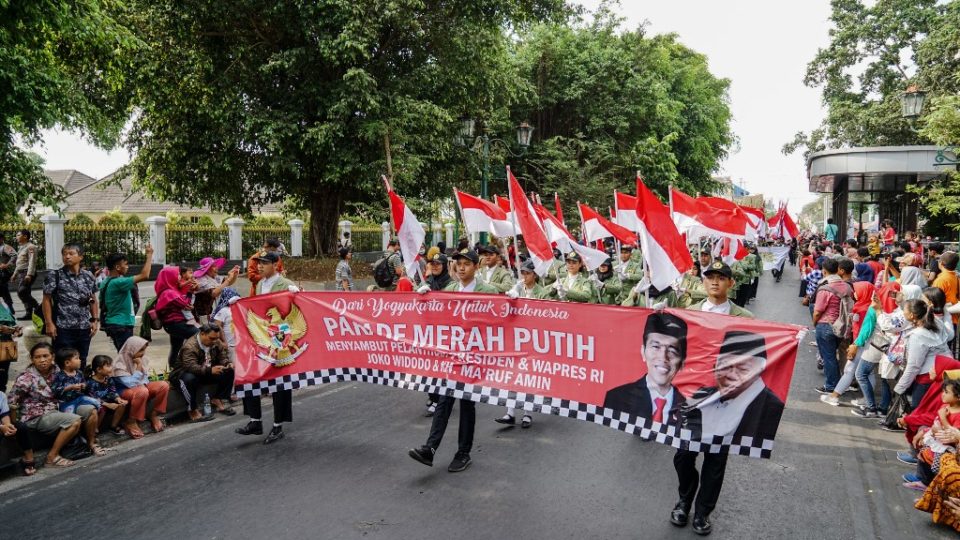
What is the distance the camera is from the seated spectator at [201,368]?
7.23m

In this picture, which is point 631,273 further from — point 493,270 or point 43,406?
point 43,406

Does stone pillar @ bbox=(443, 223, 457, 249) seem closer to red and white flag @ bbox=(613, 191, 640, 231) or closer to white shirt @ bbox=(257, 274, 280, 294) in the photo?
red and white flag @ bbox=(613, 191, 640, 231)

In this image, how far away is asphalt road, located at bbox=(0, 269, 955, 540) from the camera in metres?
4.53

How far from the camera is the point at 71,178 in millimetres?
55938

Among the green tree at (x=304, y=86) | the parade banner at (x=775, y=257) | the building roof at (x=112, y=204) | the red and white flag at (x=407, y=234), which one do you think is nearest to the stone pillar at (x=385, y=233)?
the green tree at (x=304, y=86)

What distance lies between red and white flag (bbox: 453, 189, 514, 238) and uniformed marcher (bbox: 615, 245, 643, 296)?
2.11 m

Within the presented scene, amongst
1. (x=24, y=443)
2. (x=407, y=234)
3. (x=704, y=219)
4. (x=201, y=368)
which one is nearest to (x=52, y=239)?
(x=201, y=368)

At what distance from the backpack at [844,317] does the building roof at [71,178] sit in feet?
197

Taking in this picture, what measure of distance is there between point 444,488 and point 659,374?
6.28ft

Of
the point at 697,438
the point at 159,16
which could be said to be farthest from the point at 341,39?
the point at 697,438

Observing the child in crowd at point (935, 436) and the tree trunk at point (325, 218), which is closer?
the child in crowd at point (935, 436)

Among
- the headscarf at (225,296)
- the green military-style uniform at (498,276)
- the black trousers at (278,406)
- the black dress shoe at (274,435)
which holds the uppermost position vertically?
the green military-style uniform at (498,276)

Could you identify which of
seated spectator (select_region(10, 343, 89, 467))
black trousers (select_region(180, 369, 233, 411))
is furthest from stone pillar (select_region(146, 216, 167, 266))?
seated spectator (select_region(10, 343, 89, 467))

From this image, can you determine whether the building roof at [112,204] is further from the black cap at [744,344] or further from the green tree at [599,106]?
the black cap at [744,344]
